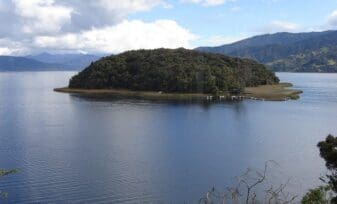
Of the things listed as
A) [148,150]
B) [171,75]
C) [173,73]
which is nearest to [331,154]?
[148,150]

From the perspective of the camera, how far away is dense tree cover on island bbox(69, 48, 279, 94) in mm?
135375

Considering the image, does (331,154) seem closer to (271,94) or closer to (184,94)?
(184,94)

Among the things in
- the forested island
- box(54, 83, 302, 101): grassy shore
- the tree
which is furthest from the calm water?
the forested island

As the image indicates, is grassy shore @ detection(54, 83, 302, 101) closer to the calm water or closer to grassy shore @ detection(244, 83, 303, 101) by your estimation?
grassy shore @ detection(244, 83, 303, 101)

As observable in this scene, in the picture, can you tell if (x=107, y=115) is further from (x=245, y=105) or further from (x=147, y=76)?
(x=147, y=76)

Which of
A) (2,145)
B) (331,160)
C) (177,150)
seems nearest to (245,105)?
(177,150)

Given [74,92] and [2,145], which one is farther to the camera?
[74,92]

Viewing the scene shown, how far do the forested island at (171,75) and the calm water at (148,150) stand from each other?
37.1m

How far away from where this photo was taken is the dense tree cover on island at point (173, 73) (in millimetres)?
135375

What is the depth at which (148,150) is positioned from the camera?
5378 cm

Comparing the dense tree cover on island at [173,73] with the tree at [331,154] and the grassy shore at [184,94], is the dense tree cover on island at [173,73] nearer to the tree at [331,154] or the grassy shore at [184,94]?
the grassy shore at [184,94]

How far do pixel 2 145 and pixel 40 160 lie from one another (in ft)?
35.0

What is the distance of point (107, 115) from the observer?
3386 inches

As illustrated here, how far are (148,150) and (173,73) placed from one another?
289 ft
